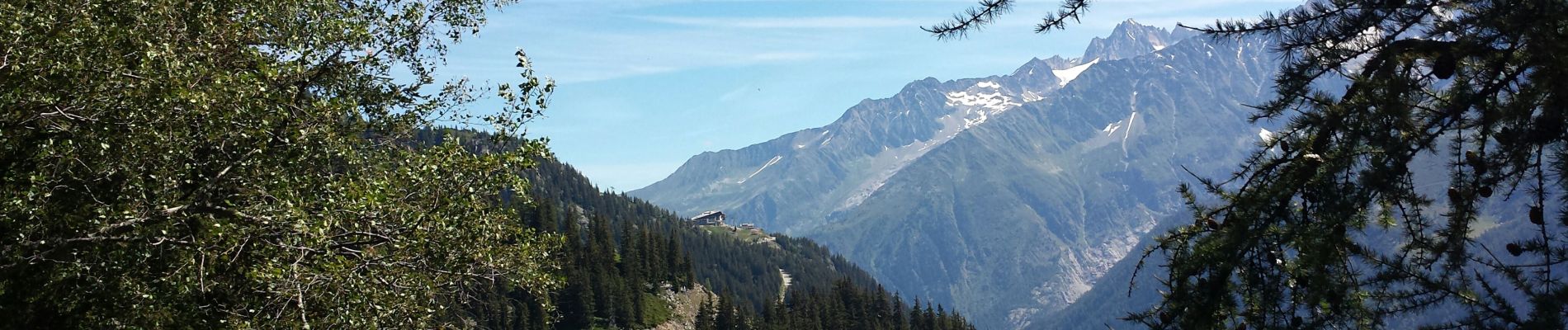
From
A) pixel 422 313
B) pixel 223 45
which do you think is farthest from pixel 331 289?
pixel 223 45

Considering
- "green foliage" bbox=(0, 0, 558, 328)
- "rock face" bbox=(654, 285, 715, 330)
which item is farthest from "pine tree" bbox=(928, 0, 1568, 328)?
"rock face" bbox=(654, 285, 715, 330)

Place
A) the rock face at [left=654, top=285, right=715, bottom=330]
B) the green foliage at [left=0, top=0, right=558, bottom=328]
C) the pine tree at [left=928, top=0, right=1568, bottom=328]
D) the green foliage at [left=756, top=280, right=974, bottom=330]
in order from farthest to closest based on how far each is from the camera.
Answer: the rock face at [left=654, top=285, right=715, bottom=330]
the green foliage at [left=756, top=280, right=974, bottom=330]
the green foliage at [left=0, top=0, right=558, bottom=328]
the pine tree at [left=928, top=0, right=1568, bottom=328]

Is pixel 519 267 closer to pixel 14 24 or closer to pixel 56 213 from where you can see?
pixel 56 213

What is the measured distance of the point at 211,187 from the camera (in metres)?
14.1

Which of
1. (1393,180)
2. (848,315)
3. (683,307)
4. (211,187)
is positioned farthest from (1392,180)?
(683,307)

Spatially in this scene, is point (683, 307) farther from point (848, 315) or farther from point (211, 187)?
point (211, 187)

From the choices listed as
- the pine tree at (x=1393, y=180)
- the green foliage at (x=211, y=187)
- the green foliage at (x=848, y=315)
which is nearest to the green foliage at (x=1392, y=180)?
the pine tree at (x=1393, y=180)

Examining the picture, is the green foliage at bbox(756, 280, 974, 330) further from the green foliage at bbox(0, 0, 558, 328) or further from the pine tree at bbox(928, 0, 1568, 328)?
the pine tree at bbox(928, 0, 1568, 328)

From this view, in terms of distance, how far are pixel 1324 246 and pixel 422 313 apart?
1424 centimetres

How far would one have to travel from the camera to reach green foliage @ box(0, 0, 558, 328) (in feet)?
42.1

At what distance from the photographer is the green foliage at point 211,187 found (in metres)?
12.8

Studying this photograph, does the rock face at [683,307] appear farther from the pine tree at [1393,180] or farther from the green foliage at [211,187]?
the pine tree at [1393,180]

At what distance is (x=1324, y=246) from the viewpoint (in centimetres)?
Answer: 778

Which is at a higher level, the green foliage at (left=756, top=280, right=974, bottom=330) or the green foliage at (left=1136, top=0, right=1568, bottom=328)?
the green foliage at (left=756, top=280, right=974, bottom=330)
